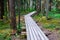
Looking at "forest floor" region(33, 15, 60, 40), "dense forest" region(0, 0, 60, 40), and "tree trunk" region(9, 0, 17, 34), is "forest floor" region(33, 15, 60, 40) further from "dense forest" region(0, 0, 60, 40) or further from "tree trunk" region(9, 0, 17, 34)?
"tree trunk" region(9, 0, 17, 34)

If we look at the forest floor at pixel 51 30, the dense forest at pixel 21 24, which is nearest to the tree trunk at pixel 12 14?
the dense forest at pixel 21 24

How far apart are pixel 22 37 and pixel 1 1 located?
14.4 meters

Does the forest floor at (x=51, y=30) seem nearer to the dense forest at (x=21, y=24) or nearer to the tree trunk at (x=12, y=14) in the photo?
the dense forest at (x=21, y=24)

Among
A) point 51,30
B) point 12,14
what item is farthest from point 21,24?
point 51,30

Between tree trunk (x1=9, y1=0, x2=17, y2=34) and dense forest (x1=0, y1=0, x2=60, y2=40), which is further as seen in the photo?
tree trunk (x1=9, y1=0, x2=17, y2=34)

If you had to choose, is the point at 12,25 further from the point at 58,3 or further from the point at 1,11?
the point at 58,3

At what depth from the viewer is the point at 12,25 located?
14.2m

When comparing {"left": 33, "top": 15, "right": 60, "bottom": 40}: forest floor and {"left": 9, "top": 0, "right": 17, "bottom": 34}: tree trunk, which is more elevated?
{"left": 9, "top": 0, "right": 17, "bottom": 34}: tree trunk

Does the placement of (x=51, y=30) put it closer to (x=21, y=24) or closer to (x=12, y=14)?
(x=12, y=14)

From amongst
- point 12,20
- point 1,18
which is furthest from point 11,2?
point 1,18

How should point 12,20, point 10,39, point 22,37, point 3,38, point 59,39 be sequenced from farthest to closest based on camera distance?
point 12,20 < point 3,38 < point 10,39 < point 22,37 < point 59,39

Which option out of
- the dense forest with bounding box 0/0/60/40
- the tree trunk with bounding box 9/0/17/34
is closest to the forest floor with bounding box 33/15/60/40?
the dense forest with bounding box 0/0/60/40

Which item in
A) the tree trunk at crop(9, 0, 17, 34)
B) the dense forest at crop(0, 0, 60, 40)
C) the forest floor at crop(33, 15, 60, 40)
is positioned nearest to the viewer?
the forest floor at crop(33, 15, 60, 40)

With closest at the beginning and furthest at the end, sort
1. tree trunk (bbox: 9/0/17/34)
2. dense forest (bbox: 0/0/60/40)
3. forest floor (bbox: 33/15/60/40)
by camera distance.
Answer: forest floor (bbox: 33/15/60/40) < dense forest (bbox: 0/0/60/40) < tree trunk (bbox: 9/0/17/34)
